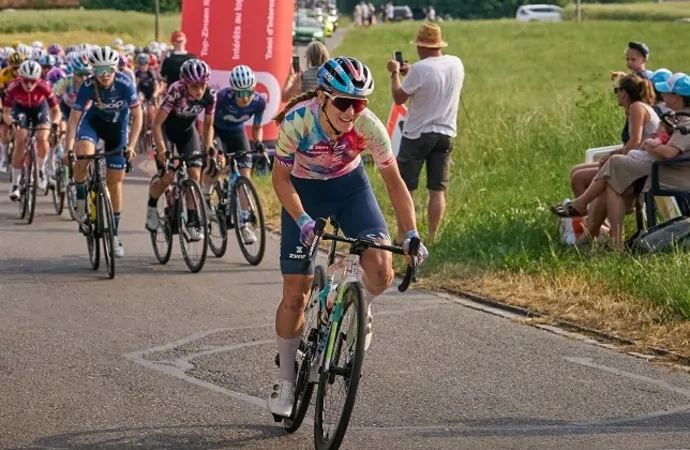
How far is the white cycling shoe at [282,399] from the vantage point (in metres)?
7.14

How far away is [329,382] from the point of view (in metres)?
6.60

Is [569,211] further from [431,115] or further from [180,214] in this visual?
[180,214]

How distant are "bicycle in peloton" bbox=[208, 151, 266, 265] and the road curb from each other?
2.20 m

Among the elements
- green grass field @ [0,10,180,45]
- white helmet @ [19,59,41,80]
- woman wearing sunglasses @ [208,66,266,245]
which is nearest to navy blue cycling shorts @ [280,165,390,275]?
woman wearing sunglasses @ [208,66,266,245]

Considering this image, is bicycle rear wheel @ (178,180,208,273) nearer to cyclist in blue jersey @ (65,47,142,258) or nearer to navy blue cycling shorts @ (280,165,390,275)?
cyclist in blue jersey @ (65,47,142,258)

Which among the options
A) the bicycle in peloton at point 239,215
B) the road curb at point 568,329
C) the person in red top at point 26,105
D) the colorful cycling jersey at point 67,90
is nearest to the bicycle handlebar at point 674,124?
the road curb at point 568,329

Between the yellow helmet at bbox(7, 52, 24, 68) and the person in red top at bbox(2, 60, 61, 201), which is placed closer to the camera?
the person in red top at bbox(2, 60, 61, 201)

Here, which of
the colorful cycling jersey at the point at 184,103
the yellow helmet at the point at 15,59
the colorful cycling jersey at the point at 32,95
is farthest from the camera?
the yellow helmet at the point at 15,59

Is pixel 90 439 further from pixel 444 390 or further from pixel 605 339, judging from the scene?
pixel 605 339

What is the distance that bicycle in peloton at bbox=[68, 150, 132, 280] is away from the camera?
1271cm

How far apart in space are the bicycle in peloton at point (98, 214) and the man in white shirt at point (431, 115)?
9.12 feet

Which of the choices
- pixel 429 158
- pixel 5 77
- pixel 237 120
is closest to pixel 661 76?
pixel 429 158

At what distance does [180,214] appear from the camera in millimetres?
13305

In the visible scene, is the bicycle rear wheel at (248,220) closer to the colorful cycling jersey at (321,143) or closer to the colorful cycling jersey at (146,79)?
the colorful cycling jersey at (321,143)
